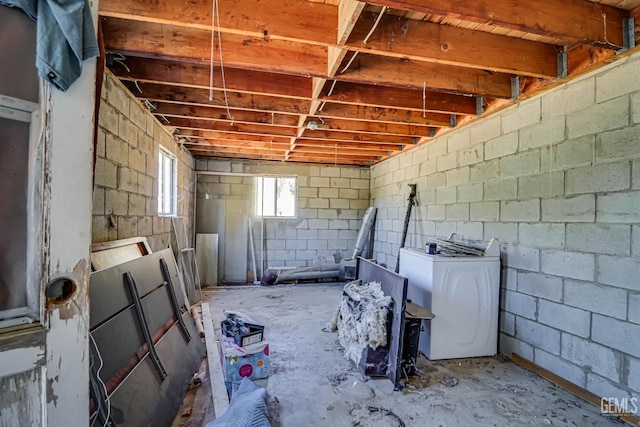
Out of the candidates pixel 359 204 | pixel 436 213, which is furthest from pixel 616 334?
pixel 359 204

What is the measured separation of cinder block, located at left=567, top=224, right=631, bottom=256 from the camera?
1986 mm

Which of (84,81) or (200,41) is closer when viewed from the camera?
(84,81)

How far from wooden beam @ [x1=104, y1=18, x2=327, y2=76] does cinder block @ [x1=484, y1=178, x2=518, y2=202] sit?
200 cm

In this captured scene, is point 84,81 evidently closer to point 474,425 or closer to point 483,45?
point 483,45

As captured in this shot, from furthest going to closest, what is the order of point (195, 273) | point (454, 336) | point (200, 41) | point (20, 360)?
point (195, 273)
point (454, 336)
point (200, 41)
point (20, 360)

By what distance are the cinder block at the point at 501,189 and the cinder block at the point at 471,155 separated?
0.98 feet

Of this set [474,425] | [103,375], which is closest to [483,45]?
[474,425]

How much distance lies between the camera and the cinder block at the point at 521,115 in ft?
8.64

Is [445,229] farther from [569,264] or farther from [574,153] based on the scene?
[574,153]

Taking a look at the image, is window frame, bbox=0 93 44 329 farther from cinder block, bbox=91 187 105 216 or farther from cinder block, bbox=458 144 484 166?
cinder block, bbox=458 144 484 166

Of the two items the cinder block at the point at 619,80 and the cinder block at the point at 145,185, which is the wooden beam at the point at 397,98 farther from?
the cinder block at the point at 145,185

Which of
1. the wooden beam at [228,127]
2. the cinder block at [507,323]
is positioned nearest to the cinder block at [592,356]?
the cinder block at [507,323]

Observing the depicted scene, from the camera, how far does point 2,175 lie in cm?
70

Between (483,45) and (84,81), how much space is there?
7.86 feet
